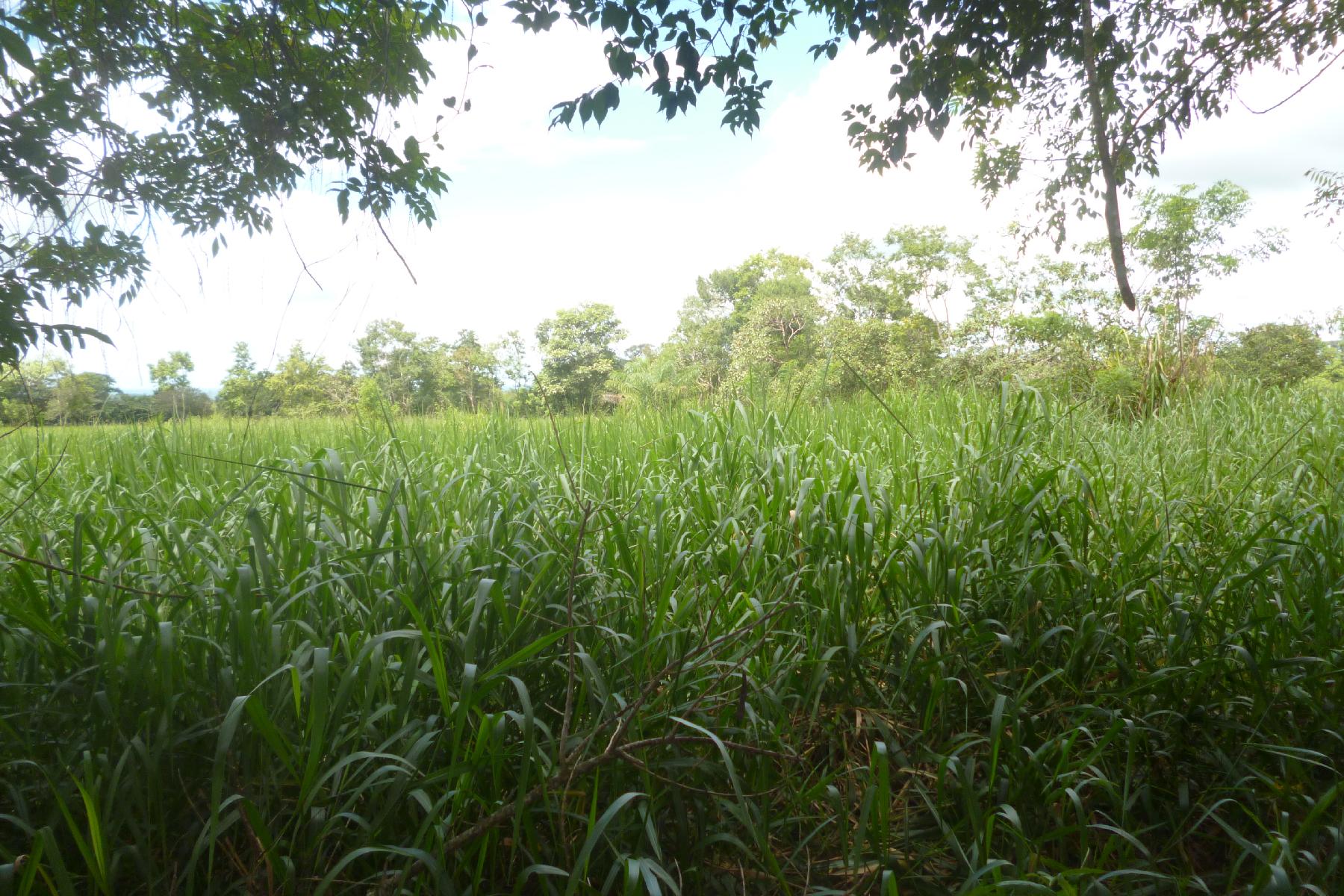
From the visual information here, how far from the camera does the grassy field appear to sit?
55.8 inches

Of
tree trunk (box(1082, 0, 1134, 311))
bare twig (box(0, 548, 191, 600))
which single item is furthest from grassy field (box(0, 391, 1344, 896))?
tree trunk (box(1082, 0, 1134, 311))

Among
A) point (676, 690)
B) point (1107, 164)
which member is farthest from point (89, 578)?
point (1107, 164)

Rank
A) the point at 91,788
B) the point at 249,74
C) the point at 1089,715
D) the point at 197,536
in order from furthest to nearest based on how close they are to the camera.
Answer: the point at 249,74 → the point at 197,536 → the point at 1089,715 → the point at 91,788

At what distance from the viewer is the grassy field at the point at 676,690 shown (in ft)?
4.65

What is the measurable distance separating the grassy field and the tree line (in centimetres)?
51

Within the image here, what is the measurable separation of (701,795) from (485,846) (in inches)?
19.5

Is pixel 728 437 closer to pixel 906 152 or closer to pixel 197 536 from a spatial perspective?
pixel 906 152

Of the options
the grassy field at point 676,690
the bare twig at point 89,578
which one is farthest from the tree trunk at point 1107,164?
the bare twig at point 89,578

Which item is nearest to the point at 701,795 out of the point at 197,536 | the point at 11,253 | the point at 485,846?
the point at 485,846

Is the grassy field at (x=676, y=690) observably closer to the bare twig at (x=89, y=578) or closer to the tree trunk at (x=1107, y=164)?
the bare twig at (x=89, y=578)

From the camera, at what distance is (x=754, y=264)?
20453 millimetres

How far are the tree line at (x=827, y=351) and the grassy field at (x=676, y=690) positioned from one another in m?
0.51

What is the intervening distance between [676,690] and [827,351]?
3394 millimetres

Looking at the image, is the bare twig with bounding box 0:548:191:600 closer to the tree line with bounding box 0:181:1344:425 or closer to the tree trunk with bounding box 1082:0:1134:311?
the tree line with bounding box 0:181:1344:425
